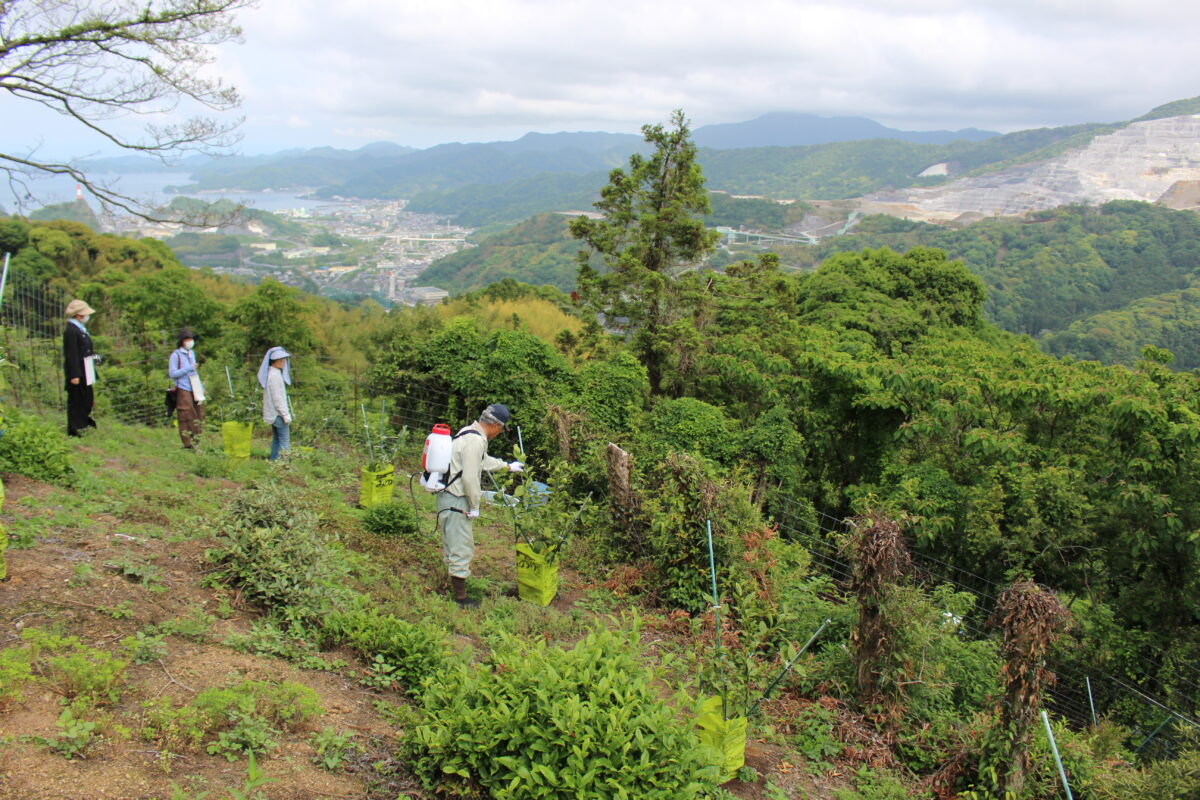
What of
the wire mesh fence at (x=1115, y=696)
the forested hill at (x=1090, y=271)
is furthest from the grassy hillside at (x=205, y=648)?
the forested hill at (x=1090, y=271)

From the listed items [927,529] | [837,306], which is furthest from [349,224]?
[927,529]

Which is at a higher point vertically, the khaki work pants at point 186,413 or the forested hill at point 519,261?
the forested hill at point 519,261

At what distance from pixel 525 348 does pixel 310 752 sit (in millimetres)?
9012

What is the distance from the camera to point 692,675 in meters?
4.60

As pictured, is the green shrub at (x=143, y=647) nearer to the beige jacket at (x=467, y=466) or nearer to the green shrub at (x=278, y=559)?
the green shrub at (x=278, y=559)

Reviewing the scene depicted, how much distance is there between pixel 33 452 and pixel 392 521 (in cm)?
281

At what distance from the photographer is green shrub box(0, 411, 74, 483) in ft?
17.5

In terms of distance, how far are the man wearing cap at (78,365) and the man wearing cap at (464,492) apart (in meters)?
4.43

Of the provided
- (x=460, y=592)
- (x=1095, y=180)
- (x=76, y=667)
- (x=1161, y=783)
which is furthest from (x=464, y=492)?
(x=1095, y=180)

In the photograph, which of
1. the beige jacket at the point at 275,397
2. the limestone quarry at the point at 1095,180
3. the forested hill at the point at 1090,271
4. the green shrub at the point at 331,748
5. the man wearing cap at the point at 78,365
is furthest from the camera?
the limestone quarry at the point at 1095,180

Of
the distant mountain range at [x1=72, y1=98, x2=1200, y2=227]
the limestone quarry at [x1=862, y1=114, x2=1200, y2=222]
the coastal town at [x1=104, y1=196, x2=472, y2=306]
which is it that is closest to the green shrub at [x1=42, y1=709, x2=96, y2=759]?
the distant mountain range at [x1=72, y1=98, x2=1200, y2=227]

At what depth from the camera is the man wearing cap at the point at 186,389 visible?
767cm

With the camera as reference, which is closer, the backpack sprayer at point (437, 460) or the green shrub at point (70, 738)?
the green shrub at point (70, 738)

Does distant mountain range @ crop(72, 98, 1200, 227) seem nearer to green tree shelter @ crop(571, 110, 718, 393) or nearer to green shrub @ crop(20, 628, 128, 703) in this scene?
green tree shelter @ crop(571, 110, 718, 393)
